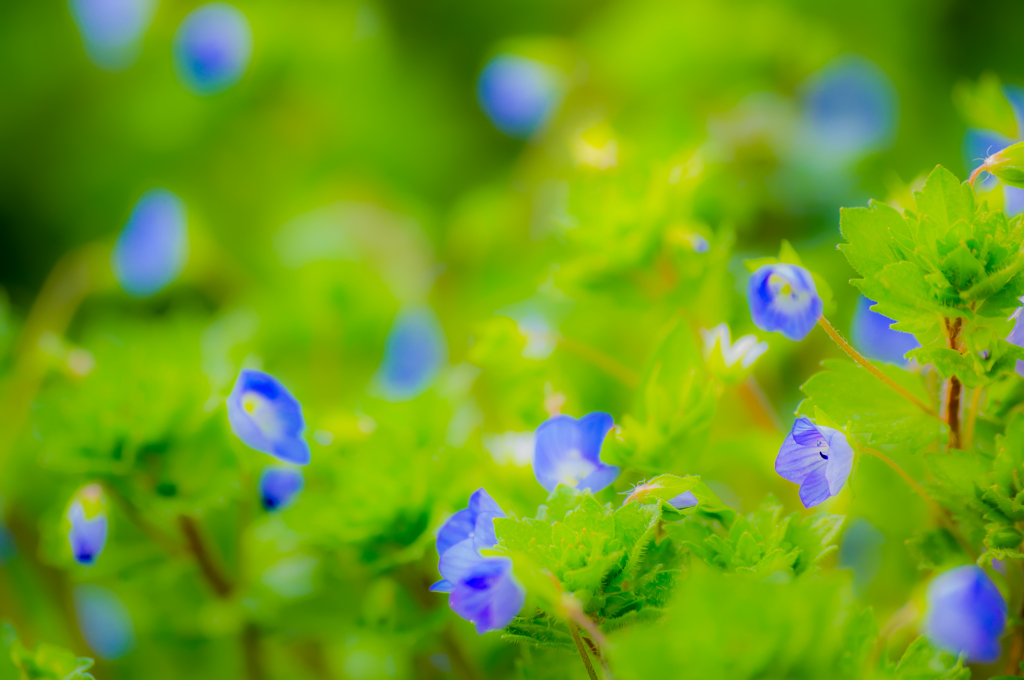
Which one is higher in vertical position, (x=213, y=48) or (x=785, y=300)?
(x=213, y=48)

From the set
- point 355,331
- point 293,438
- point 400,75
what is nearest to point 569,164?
point 355,331

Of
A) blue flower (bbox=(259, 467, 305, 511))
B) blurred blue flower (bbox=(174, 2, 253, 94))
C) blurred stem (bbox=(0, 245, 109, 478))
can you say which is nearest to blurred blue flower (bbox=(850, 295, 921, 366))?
blue flower (bbox=(259, 467, 305, 511))

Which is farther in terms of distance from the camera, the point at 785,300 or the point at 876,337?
the point at 876,337

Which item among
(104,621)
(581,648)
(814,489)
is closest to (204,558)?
(104,621)

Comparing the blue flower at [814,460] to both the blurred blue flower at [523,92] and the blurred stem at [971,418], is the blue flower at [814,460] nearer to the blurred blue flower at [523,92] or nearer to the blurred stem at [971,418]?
the blurred stem at [971,418]

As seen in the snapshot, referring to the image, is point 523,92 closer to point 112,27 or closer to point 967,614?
point 112,27

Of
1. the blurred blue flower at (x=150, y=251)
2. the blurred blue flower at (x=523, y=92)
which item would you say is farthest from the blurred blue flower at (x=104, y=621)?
the blurred blue flower at (x=523, y=92)

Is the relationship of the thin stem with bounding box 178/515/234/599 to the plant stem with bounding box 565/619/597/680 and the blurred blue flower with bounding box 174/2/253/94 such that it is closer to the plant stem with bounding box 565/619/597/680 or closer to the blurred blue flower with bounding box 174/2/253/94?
the plant stem with bounding box 565/619/597/680
